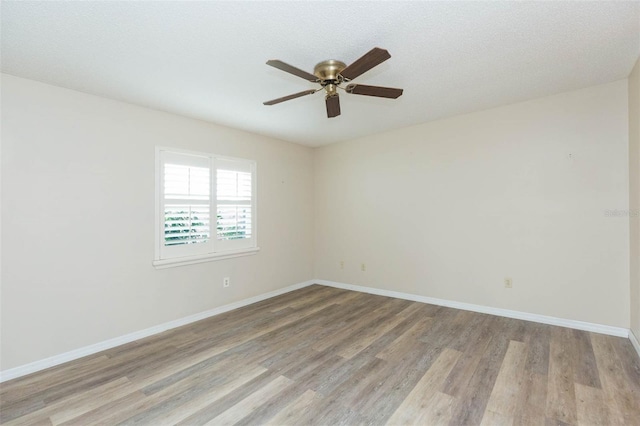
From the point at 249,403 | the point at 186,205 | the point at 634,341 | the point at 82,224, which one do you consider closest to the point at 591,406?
the point at 634,341

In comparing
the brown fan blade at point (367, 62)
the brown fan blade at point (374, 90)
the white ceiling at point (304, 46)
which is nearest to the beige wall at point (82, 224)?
the white ceiling at point (304, 46)

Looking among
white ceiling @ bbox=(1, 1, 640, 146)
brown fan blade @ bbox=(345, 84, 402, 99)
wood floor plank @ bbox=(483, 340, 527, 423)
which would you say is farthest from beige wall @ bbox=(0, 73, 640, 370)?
brown fan blade @ bbox=(345, 84, 402, 99)

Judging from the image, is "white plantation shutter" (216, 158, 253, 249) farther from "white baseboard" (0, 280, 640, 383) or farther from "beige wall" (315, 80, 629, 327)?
"beige wall" (315, 80, 629, 327)

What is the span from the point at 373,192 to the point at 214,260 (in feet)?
8.52

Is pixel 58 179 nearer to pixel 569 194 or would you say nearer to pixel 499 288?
pixel 499 288

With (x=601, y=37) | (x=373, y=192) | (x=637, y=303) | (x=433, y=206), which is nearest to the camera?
(x=601, y=37)

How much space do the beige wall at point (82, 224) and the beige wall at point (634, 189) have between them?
4.36m

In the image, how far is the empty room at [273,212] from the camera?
194 cm

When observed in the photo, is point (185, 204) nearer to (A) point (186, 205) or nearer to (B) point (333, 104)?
(A) point (186, 205)

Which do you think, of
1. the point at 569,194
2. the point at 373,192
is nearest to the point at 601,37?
the point at 569,194

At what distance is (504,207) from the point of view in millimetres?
3568

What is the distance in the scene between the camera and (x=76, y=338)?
278 cm

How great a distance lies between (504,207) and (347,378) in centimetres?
275

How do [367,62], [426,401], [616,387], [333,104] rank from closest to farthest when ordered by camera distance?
[367,62] → [426,401] → [616,387] → [333,104]
